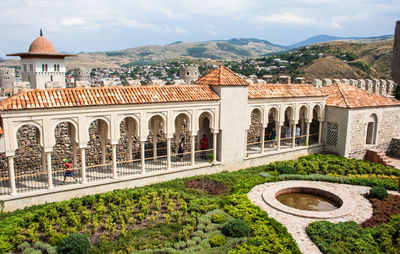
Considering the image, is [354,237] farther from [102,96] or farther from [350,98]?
[350,98]

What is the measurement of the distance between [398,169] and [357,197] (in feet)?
21.1

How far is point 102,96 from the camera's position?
15.1 metres

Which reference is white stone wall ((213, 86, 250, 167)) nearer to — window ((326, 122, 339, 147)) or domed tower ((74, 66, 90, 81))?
window ((326, 122, 339, 147))

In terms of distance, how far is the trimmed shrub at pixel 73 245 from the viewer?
10281mm

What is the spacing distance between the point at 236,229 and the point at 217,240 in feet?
2.78

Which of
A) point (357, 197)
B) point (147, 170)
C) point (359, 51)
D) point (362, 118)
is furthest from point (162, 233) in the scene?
point (359, 51)

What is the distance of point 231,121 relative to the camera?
18.9 meters

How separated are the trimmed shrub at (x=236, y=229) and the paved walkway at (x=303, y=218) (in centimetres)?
180

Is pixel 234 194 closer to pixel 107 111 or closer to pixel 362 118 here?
pixel 107 111

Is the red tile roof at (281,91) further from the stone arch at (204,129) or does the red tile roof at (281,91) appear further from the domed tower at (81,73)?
the domed tower at (81,73)

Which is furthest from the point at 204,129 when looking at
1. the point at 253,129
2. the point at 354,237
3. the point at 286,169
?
the point at 354,237

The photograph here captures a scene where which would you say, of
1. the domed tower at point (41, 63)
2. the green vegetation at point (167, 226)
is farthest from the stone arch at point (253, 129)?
the domed tower at point (41, 63)

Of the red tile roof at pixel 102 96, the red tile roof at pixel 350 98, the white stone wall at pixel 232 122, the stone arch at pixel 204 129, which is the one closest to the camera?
the red tile roof at pixel 102 96

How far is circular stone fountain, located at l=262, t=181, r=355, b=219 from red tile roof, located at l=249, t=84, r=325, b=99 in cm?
590
